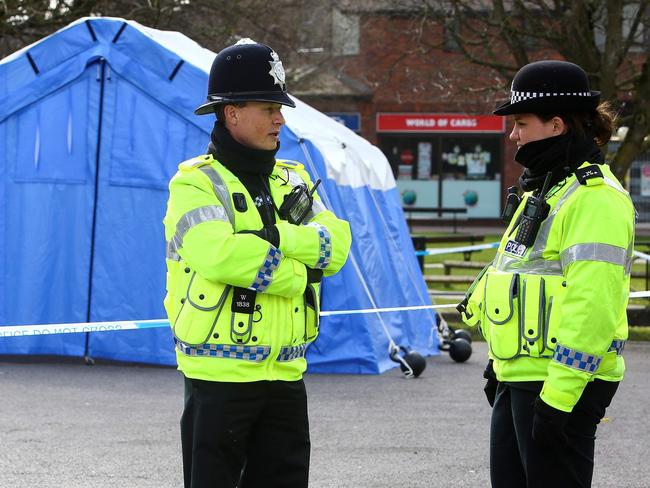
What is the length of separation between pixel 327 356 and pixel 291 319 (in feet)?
20.5

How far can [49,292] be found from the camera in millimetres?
10414

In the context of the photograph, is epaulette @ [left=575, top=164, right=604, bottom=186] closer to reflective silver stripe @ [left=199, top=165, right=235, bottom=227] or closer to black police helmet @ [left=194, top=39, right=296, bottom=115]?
black police helmet @ [left=194, top=39, right=296, bottom=115]

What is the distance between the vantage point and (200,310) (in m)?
3.78

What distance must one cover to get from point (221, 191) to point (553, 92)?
43.1 inches

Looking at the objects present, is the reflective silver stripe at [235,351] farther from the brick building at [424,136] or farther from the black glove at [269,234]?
the brick building at [424,136]

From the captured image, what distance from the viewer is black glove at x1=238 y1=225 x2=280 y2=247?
3865 millimetres

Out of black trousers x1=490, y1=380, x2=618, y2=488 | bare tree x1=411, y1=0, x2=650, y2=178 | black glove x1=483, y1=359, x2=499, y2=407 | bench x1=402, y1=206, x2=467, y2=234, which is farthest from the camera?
bench x1=402, y1=206, x2=467, y2=234

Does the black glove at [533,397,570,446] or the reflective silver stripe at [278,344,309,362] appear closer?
the black glove at [533,397,570,446]

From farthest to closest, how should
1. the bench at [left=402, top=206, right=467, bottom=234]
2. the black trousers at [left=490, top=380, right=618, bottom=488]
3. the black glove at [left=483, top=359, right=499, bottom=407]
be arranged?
the bench at [left=402, top=206, right=467, bottom=234] → the black glove at [left=483, top=359, right=499, bottom=407] → the black trousers at [left=490, top=380, right=618, bottom=488]

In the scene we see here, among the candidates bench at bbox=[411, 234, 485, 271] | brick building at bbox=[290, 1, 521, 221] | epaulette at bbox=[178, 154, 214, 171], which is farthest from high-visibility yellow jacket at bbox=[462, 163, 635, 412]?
brick building at bbox=[290, 1, 521, 221]

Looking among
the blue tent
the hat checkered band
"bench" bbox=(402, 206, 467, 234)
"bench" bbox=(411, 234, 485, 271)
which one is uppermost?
the hat checkered band

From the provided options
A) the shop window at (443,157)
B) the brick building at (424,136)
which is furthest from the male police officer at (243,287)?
the shop window at (443,157)

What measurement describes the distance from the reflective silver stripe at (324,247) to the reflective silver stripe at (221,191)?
0.29 metres

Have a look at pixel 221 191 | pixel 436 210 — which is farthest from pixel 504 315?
pixel 436 210
